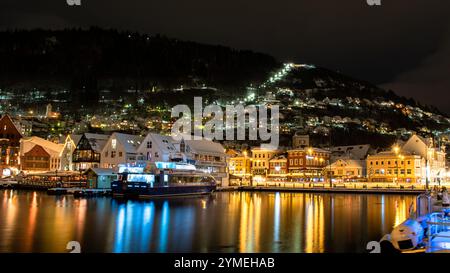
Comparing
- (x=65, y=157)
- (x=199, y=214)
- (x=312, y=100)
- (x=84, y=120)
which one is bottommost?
(x=199, y=214)

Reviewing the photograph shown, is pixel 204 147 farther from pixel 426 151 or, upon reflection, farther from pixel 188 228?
pixel 188 228

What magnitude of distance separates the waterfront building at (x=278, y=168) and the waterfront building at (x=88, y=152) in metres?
35.1

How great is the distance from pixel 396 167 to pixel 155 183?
45433 millimetres

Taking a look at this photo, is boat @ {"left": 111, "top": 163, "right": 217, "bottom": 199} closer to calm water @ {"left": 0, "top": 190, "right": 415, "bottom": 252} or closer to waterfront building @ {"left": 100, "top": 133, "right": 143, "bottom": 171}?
calm water @ {"left": 0, "top": 190, "right": 415, "bottom": 252}

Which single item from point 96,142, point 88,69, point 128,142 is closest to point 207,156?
point 128,142

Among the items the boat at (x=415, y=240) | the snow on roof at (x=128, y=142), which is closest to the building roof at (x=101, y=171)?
the snow on roof at (x=128, y=142)

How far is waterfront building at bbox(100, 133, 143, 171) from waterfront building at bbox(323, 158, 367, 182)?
35.4 metres

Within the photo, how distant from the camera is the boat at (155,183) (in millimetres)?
51000

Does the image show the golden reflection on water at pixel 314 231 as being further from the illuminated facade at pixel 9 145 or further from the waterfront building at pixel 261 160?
the illuminated facade at pixel 9 145

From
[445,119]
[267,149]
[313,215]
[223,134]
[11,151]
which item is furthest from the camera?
[445,119]

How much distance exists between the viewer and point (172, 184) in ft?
179

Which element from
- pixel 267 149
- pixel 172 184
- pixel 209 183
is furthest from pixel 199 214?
pixel 267 149

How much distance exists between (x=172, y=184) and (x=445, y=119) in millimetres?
168900
